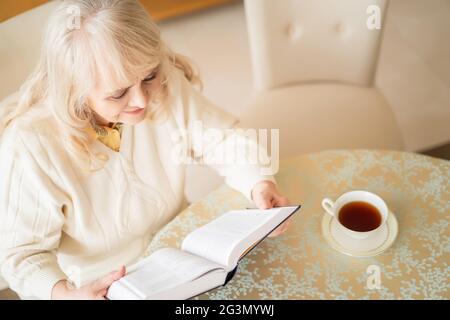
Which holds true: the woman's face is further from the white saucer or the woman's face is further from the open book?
the white saucer

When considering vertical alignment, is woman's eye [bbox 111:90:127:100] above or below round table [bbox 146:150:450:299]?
above

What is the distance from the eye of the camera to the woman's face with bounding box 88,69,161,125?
121cm

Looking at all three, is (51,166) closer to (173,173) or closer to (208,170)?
(173,173)

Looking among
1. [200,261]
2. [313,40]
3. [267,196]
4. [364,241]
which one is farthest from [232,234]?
[313,40]

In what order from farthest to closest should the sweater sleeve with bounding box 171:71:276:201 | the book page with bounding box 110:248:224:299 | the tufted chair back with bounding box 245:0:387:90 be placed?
the tufted chair back with bounding box 245:0:387:90
the sweater sleeve with bounding box 171:71:276:201
the book page with bounding box 110:248:224:299

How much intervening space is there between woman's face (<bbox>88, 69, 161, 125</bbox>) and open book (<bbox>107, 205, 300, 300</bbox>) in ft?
1.02

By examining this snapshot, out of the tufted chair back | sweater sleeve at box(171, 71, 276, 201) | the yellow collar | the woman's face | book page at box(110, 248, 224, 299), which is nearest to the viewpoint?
book page at box(110, 248, 224, 299)

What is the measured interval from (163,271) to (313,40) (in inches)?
41.5

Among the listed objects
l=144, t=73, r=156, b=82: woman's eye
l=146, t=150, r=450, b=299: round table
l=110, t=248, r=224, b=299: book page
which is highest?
l=144, t=73, r=156, b=82: woman's eye

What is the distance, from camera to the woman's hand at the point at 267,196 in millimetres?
1356

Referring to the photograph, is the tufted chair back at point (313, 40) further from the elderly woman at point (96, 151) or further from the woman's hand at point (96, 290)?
the woman's hand at point (96, 290)

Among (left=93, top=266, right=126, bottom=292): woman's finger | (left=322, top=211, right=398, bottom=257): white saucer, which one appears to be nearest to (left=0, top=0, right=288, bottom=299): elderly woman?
(left=93, top=266, right=126, bottom=292): woman's finger

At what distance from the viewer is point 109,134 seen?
53.5 inches
